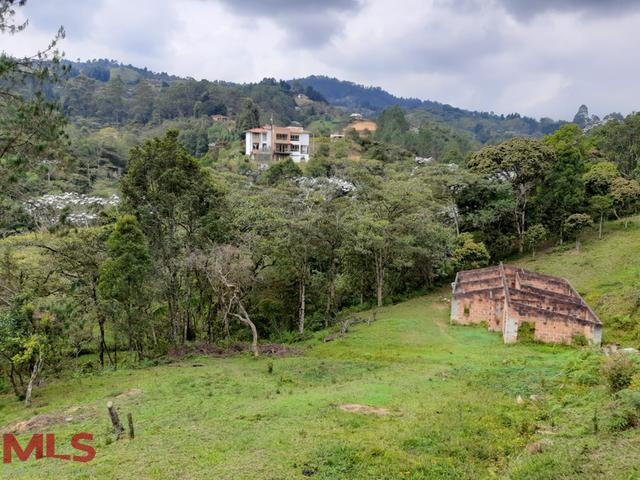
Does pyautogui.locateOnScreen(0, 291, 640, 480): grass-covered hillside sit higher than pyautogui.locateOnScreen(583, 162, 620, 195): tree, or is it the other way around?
pyautogui.locateOnScreen(583, 162, 620, 195): tree

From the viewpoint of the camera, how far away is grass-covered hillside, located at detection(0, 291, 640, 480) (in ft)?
34.1

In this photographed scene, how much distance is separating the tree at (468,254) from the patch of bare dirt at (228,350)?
1582 centimetres

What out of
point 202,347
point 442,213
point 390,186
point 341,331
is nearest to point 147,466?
point 202,347

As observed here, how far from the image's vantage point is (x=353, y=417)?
44.4 ft

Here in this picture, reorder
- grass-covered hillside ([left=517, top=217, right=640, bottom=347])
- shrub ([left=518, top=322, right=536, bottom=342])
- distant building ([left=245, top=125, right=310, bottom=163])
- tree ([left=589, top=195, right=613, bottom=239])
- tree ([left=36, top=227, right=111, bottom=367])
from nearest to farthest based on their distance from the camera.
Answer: shrub ([left=518, top=322, right=536, bottom=342]), tree ([left=36, top=227, right=111, bottom=367]), grass-covered hillside ([left=517, top=217, right=640, bottom=347]), tree ([left=589, top=195, right=613, bottom=239]), distant building ([left=245, top=125, right=310, bottom=163])

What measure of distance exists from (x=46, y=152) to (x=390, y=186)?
87.4ft

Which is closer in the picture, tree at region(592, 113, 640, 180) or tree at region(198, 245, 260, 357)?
tree at region(198, 245, 260, 357)

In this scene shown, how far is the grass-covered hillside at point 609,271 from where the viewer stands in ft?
78.9

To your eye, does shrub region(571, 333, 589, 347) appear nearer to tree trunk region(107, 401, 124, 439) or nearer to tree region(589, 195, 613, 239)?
tree trunk region(107, 401, 124, 439)

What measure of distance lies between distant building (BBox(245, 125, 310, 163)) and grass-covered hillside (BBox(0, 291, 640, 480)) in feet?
236

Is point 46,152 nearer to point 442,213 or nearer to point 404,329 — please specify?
point 404,329

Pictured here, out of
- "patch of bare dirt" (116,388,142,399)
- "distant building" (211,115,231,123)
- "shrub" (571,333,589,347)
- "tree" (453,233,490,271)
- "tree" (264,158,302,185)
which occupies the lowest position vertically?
"patch of bare dirt" (116,388,142,399)
